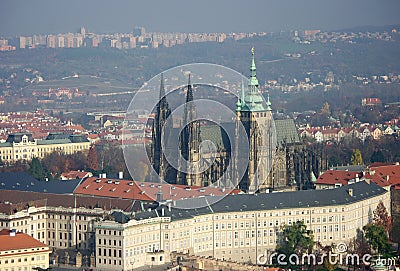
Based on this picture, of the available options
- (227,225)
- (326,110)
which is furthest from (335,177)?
(326,110)

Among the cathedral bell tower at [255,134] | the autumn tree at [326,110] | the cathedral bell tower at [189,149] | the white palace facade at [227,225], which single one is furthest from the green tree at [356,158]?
the autumn tree at [326,110]

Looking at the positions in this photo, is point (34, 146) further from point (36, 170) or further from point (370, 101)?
point (370, 101)

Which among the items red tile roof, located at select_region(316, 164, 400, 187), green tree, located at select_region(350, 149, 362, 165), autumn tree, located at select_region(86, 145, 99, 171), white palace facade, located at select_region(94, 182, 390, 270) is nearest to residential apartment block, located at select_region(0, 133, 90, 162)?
autumn tree, located at select_region(86, 145, 99, 171)

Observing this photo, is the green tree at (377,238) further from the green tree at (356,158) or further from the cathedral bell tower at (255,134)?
the green tree at (356,158)

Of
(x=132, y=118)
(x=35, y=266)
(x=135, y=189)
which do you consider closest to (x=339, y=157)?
(x=135, y=189)

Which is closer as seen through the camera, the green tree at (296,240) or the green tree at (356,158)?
the green tree at (296,240)

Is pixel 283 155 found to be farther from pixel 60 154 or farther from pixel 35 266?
pixel 60 154
